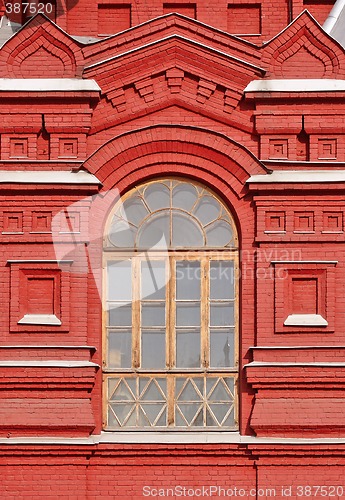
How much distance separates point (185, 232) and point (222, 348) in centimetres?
119

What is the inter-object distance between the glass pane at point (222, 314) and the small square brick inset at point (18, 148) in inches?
92.3

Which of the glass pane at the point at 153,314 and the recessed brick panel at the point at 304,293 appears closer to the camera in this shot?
the recessed brick panel at the point at 304,293

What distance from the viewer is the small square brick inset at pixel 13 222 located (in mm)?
10539

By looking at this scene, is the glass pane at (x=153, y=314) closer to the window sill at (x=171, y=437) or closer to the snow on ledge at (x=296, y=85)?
the window sill at (x=171, y=437)

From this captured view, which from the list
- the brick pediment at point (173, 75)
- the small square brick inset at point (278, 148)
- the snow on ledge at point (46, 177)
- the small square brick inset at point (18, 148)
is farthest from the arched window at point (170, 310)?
the small square brick inset at point (18, 148)

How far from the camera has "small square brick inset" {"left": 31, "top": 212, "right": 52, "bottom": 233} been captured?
10.5m

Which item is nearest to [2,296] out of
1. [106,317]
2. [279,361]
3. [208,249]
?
[106,317]

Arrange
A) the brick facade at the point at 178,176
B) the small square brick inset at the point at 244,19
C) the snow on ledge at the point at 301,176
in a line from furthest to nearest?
the small square brick inset at the point at 244,19 → the snow on ledge at the point at 301,176 → the brick facade at the point at 178,176

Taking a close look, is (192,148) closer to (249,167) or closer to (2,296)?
(249,167)

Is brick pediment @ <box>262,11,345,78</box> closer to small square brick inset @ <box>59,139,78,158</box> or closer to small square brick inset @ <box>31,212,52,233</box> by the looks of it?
small square brick inset @ <box>59,139,78,158</box>

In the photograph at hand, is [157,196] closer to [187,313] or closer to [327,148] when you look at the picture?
[187,313]

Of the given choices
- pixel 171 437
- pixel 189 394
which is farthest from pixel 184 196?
pixel 171 437

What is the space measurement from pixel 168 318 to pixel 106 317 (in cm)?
60

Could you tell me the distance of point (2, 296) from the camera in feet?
34.3
